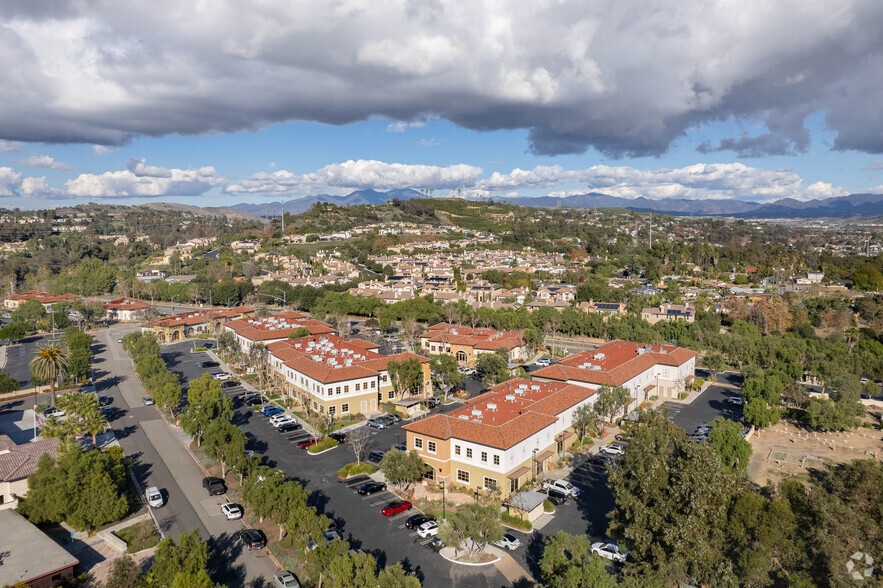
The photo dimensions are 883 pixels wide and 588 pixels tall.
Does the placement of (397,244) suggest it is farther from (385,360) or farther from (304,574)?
(304,574)

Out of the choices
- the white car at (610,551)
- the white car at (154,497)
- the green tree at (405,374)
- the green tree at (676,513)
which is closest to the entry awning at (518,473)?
the white car at (610,551)

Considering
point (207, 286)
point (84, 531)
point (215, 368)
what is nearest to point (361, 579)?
point (84, 531)

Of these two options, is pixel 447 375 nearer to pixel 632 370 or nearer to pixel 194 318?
pixel 632 370

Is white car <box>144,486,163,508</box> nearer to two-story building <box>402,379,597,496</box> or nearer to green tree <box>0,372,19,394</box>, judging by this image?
two-story building <box>402,379,597,496</box>

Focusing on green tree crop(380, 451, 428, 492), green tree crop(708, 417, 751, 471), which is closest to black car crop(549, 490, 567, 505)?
green tree crop(380, 451, 428, 492)

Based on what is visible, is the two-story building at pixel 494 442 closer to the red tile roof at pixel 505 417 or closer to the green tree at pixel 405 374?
the red tile roof at pixel 505 417

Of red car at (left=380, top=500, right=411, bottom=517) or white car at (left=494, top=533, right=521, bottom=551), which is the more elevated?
white car at (left=494, top=533, right=521, bottom=551)
